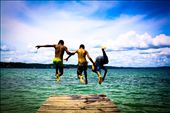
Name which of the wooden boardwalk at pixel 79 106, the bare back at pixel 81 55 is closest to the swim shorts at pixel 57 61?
the bare back at pixel 81 55

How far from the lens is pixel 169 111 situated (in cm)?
2073

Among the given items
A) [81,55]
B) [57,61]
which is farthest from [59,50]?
[81,55]

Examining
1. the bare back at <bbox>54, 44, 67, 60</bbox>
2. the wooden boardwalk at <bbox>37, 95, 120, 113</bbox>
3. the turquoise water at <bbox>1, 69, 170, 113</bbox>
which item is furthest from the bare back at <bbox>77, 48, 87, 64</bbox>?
the turquoise water at <bbox>1, 69, 170, 113</bbox>

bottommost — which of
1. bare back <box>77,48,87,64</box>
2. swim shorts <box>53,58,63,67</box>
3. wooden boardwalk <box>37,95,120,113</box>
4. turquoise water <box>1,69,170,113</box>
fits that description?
turquoise water <box>1,69,170,113</box>

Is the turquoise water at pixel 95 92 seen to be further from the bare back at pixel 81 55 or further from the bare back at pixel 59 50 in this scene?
the bare back at pixel 59 50

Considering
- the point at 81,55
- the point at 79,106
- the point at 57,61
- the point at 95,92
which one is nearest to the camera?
the point at 79,106

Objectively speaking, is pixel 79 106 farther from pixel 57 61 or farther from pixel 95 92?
pixel 95 92

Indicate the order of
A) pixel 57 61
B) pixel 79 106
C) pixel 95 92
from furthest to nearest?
pixel 95 92
pixel 57 61
pixel 79 106

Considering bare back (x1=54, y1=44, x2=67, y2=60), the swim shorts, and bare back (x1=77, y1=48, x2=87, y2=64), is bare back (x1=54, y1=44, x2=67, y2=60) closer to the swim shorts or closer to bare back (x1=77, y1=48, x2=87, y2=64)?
the swim shorts

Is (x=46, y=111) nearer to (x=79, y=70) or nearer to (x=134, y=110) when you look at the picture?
(x=79, y=70)

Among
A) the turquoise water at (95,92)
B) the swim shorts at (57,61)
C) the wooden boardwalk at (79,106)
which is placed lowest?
the turquoise water at (95,92)

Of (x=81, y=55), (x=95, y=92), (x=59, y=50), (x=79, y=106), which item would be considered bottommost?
(x=95, y=92)

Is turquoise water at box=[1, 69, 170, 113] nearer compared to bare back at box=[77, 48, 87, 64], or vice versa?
bare back at box=[77, 48, 87, 64]

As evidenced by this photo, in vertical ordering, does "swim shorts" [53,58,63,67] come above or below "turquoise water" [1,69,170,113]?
above
